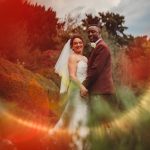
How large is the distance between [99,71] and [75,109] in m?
0.51

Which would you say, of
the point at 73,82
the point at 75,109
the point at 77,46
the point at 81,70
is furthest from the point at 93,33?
the point at 75,109

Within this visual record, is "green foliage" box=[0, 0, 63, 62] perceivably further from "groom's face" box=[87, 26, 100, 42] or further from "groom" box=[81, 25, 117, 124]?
"groom" box=[81, 25, 117, 124]

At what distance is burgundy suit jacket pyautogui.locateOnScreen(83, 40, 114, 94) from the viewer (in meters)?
8.40

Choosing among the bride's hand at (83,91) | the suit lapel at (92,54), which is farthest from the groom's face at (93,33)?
the bride's hand at (83,91)

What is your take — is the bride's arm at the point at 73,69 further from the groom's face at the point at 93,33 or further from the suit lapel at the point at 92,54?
the groom's face at the point at 93,33

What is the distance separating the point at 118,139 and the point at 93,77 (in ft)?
3.42

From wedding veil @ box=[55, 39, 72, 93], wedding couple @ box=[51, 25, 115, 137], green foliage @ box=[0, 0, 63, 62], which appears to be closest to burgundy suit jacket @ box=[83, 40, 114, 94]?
wedding couple @ box=[51, 25, 115, 137]

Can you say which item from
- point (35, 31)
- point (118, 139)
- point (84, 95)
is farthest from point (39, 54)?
point (118, 139)

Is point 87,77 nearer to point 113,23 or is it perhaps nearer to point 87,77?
point 87,77

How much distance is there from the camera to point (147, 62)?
9.63 meters

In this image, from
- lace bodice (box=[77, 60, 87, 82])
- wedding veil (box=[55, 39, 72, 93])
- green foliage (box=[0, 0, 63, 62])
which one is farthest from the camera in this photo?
green foliage (box=[0, 0, 63, 62])

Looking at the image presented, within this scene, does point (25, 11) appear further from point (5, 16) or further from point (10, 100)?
point (10, 100)

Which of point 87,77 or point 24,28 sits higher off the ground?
point 24,28

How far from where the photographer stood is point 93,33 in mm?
8586
